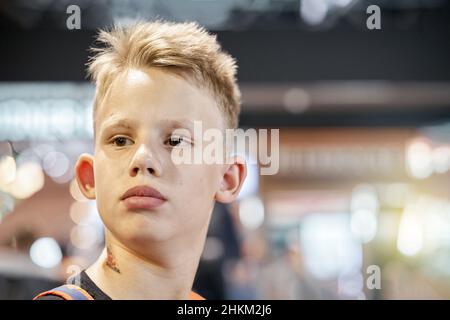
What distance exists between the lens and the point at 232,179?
48.3 inches

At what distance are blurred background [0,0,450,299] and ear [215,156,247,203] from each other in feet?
1.17

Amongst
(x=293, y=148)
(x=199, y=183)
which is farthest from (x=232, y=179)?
(x=293, y=148)

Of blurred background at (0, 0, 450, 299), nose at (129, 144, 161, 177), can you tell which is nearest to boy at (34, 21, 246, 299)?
nose at (129, 144, 161, 177)

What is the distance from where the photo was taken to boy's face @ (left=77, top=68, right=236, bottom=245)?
3.50 ft

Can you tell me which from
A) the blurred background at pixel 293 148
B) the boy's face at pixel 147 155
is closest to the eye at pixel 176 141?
the boy's face at pixel 147 155

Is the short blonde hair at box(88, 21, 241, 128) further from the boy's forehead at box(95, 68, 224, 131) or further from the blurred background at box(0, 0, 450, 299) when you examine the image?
the blurred background at box(0, 0, 450, 299)

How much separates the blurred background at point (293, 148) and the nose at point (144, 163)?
34 centimetres

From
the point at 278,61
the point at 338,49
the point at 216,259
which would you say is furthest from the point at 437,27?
the point at 216,259

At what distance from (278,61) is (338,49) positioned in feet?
1.06

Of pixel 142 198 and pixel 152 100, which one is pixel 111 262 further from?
pixel 152 100

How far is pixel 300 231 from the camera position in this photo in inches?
131

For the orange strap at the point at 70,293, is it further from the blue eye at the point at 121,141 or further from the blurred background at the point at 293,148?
the blue eye at the point at 121,141

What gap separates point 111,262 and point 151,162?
0.73ft

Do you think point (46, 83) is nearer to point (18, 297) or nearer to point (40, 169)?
point (40, 169)
